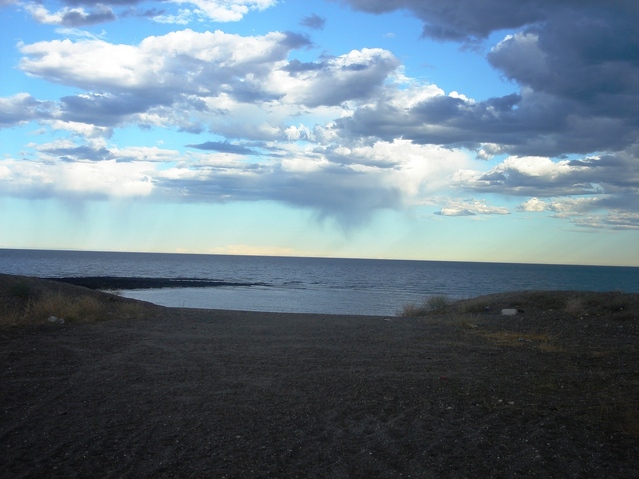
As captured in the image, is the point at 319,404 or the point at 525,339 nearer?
the point at 319,404

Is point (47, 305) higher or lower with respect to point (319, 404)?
higher

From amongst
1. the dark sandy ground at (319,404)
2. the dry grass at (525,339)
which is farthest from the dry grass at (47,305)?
the dry grass at (525,339)

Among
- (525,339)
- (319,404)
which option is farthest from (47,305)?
(525,339)

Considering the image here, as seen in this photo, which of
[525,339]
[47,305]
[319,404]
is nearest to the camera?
[319,404]

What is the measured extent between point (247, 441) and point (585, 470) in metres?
3.70

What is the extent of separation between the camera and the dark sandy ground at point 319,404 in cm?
620

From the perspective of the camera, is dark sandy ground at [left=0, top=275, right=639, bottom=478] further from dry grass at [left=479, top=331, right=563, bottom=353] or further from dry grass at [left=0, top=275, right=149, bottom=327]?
dry grass at [left=0, top=275, right=149, bottom=327]

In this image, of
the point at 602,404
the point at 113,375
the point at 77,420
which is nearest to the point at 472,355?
the point at 602,404

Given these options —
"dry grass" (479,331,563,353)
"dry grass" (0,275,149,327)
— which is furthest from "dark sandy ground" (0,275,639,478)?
"dry grass" (0,275,149,327)

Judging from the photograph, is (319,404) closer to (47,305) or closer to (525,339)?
(525,339)

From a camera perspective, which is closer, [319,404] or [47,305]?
[319,404]

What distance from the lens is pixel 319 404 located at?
28.0ft

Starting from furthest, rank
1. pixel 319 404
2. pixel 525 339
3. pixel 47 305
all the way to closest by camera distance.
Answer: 1. pixel 47 305
2. pixel 525 339
3. pixel 319 404

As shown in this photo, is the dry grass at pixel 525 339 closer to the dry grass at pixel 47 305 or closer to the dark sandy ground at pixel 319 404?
the dark sandy ground at pixel 319 404
